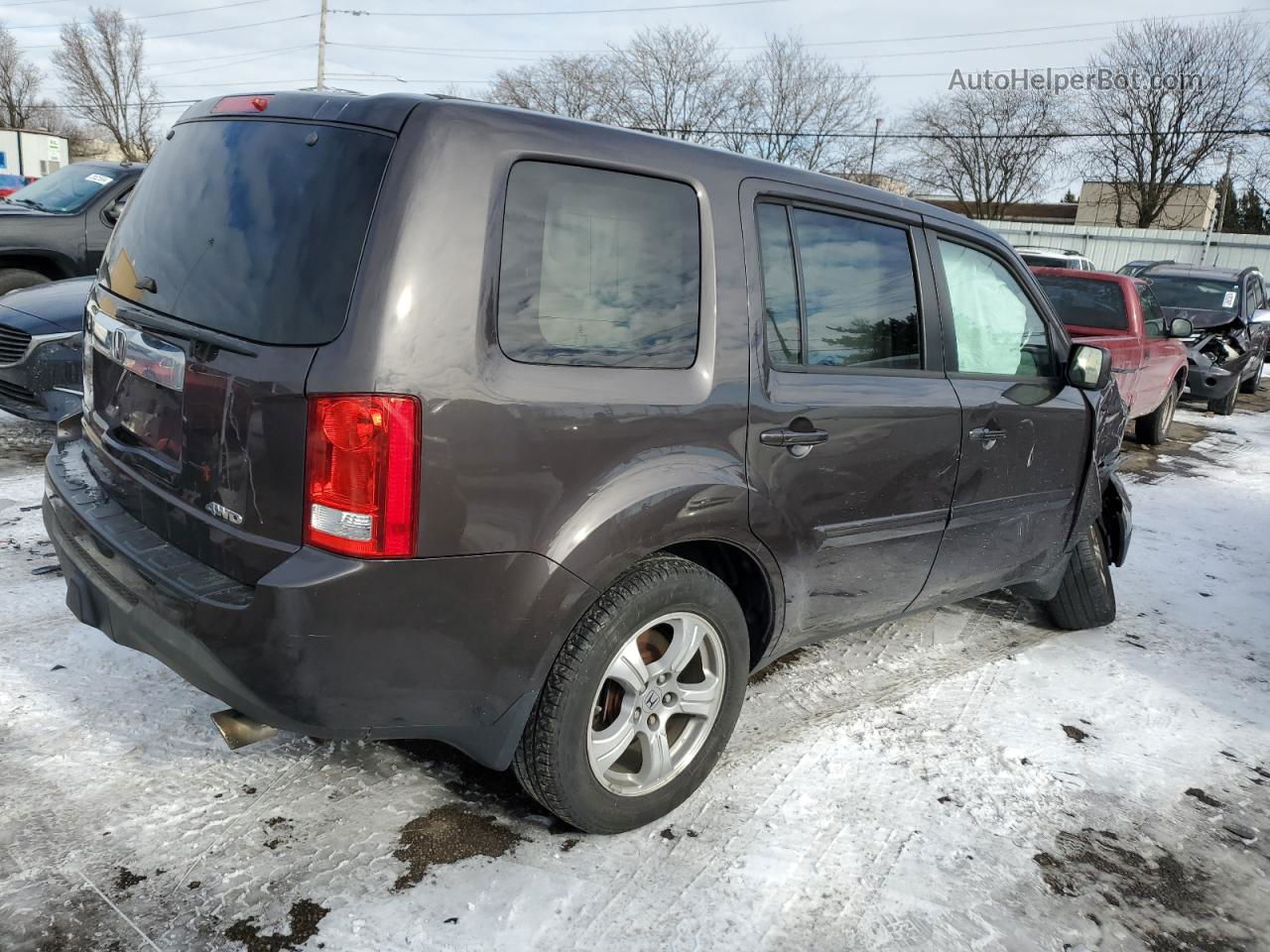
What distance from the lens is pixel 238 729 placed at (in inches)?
94.5

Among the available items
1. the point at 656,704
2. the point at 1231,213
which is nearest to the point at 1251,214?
the point at 1231,213

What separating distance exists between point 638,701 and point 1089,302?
744cm

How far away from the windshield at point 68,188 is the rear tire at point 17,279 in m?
0.63

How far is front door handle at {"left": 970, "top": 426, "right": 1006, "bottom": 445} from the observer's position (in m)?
3.41

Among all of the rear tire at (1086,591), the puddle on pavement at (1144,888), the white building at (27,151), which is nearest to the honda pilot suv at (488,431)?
the puddle on pavement at (1144,888)

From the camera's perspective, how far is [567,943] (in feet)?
7.39

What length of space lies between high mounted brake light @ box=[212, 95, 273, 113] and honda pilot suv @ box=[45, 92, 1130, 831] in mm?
12

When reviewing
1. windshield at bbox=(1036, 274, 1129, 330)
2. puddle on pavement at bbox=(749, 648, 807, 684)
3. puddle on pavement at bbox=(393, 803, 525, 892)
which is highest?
windshield at bbox=(1036, 274, 1129, 330)

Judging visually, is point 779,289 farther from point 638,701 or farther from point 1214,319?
point 1214,319

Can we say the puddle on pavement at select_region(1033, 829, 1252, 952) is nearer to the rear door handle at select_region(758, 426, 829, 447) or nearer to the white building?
the rear door handle at select_region(758, 426, 829, 447)

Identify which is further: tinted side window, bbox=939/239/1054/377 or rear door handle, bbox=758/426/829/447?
tinted side window, bbox=939/239/1054/377

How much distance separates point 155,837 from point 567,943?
1.12 meters

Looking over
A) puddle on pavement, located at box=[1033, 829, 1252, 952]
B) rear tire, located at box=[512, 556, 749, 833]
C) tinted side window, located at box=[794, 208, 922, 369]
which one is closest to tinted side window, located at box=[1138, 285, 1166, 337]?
tinted side window, located at box=[794, 208, 922, 369]

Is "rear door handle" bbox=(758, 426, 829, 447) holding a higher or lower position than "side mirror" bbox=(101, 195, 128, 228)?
lower
